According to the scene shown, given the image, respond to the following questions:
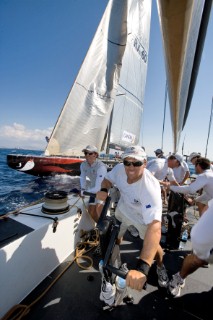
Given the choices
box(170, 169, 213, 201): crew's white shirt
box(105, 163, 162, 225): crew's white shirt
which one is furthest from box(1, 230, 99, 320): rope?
box(170, 169, 213, 201): crew's white shirt

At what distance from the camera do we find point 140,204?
207 centimetres

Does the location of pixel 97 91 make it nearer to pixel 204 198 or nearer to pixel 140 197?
pixel 204 198

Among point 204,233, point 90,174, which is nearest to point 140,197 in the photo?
point 204,233

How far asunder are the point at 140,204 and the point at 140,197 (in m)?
0.21

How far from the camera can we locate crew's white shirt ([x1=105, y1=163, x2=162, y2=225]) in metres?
1.68

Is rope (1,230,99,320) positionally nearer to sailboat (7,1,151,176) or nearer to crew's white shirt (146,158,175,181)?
crew's white shirt (146,158,175,181)

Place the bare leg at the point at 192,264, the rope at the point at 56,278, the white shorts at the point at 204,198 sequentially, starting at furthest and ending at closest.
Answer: the white shorts at the point at 204,198
the bare leg at the point at 192,264
the rope at the point at 56,278

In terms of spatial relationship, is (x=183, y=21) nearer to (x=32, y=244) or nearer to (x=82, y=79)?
(x=32, y=244)

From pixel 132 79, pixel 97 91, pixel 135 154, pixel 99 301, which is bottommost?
pixel 99 301

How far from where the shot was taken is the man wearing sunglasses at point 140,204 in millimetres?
1288

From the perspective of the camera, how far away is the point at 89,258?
2619 mm

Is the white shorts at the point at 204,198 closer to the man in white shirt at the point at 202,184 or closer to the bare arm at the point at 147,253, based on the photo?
the man in white shirt at the point at 202,184

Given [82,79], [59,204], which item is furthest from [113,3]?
[59,204]

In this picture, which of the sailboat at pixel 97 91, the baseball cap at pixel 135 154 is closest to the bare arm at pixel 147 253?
the baseball cap at pixel 135 154
